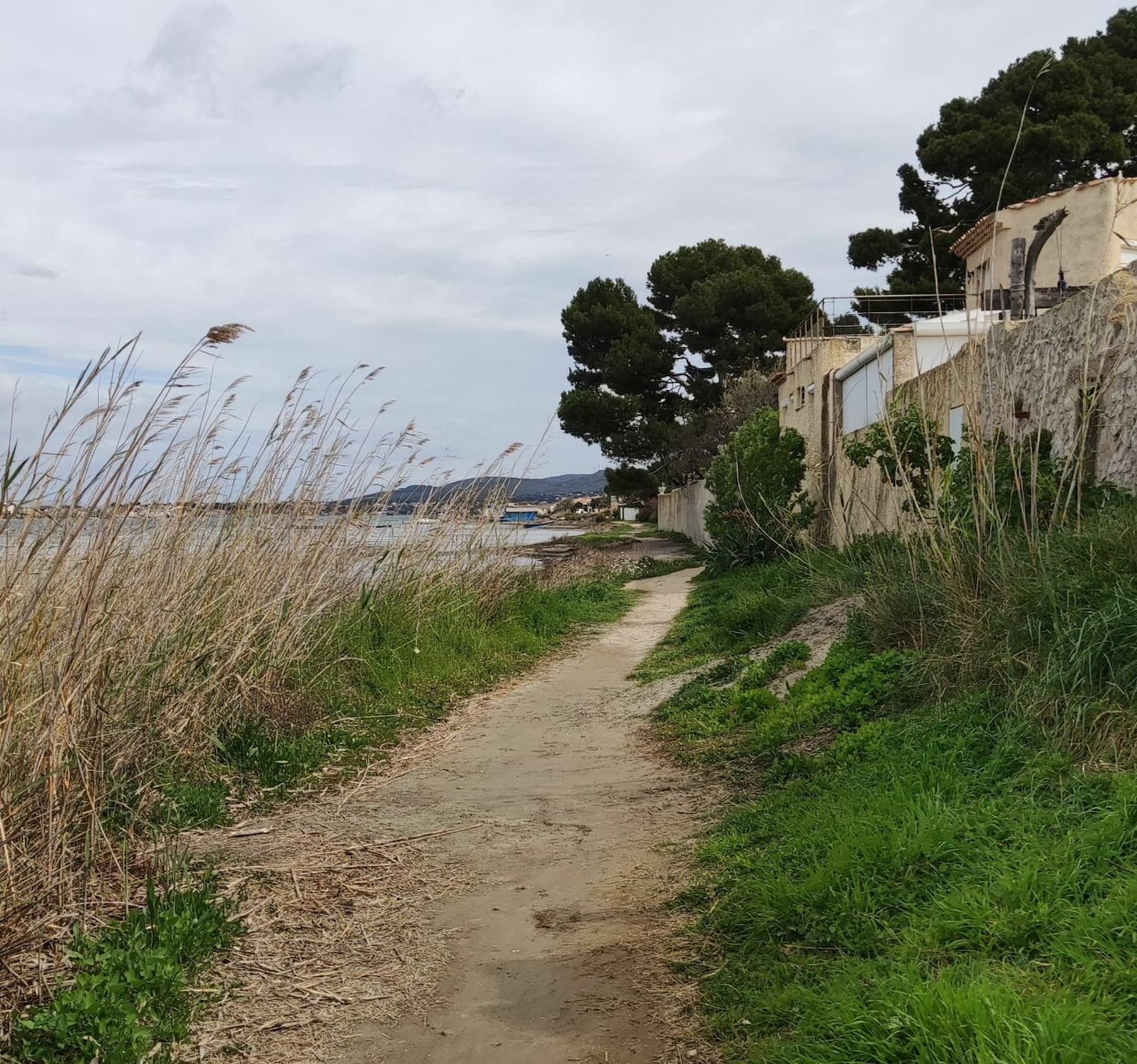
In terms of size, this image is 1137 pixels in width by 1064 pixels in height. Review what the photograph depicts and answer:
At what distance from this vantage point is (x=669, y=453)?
38250 mm

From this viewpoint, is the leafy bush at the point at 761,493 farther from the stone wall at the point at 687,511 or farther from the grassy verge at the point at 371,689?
the stone wall at the point at 687,511

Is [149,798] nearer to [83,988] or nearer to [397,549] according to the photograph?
[83,988]

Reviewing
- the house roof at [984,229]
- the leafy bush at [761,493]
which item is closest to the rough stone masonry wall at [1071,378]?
the leafy bush at [761,493]

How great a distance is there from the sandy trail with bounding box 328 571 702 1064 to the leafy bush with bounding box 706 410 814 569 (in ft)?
27.4

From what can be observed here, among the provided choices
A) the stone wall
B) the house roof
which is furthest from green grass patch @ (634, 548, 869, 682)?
the stone wall

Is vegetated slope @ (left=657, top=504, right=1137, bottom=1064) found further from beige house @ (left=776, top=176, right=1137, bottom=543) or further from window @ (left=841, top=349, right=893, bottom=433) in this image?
window @ (left=841, top=349, right=893, bottom=433)

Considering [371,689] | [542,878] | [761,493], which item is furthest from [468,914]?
[761,493]

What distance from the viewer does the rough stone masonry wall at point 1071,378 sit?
18.5 feet

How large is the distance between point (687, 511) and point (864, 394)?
60.1ft

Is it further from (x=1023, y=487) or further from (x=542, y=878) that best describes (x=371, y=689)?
(x=1023, y=487)

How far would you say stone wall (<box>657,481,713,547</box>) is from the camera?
92.5 ft

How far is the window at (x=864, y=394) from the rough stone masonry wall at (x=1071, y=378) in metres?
4.53

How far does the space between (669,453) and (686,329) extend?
16.0ft

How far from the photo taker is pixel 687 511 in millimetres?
32531
